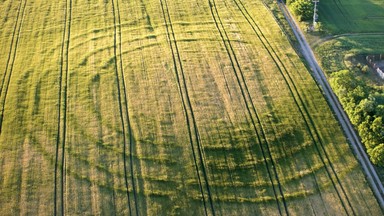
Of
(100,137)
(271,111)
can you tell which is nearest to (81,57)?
(100,137)

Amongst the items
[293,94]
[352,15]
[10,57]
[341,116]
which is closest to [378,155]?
[341,116]

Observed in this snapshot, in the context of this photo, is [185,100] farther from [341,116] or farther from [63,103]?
[341,116]

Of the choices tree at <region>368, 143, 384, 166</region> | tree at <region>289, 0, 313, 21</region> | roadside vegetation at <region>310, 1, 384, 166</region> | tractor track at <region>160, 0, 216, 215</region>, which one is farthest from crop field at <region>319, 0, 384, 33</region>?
tree at <region>368, 143, 384, 166</region>

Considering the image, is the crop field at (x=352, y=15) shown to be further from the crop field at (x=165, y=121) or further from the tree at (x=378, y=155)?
the tree at (x=378, y=155)

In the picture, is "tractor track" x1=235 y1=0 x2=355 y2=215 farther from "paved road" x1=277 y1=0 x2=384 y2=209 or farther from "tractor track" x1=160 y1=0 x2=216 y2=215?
"tractor track" x1=160 y1=0 x2=216 y2=215

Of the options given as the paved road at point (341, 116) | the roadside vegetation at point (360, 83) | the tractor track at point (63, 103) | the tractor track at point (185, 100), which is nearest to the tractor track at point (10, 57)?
the tractor track at point (63, 103)

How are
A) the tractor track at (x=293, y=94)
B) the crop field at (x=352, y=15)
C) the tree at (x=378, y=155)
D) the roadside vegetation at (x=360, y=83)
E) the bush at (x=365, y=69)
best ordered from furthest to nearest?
the crop field at (x=352, y=15)
the bush at (x=365, y=69)
the roadside vegetation at (x=360, y=83)
the tractor track at (x=293, y=94)
the tree at (x=378, y=155)

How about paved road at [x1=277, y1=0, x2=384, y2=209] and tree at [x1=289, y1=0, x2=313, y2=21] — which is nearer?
paved road at [x1=277, y1=0, x2=384, y2=209]
